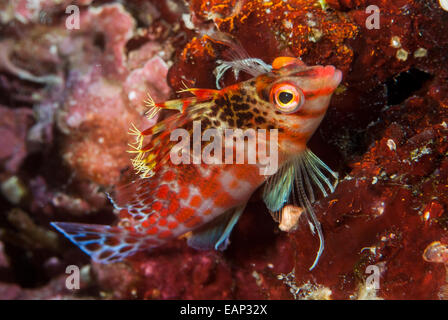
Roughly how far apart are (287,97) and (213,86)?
3.02 ft

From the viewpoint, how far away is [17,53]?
497 cm

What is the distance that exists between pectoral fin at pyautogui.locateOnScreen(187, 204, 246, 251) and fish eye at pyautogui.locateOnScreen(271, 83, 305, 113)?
1.26m

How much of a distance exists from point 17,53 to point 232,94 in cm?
414

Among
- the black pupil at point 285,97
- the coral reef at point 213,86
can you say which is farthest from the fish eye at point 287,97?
the coral reef at point 213,86

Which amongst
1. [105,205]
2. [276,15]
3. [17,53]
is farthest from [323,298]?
[17,53]

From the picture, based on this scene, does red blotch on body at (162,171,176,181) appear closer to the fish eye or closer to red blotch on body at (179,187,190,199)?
red blotch on body at (179,187,190,199)

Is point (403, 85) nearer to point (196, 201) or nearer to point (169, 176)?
point (196, 201)

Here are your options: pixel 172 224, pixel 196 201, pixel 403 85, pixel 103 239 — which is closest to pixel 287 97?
pixel 196 201

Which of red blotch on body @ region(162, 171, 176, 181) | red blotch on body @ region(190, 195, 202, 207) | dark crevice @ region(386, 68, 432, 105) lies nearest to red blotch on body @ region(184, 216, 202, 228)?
red blotch on body @ region(190, 195, 202, 207)

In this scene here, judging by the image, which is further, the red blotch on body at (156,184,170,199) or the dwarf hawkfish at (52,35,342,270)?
the red blotch on body at (156,184,170,199)

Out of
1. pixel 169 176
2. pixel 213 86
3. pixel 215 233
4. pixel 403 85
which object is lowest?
pixel 215 233

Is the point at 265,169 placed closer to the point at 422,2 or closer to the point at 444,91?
the point at 444,91

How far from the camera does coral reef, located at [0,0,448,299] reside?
2.45m

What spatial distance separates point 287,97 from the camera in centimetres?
241
